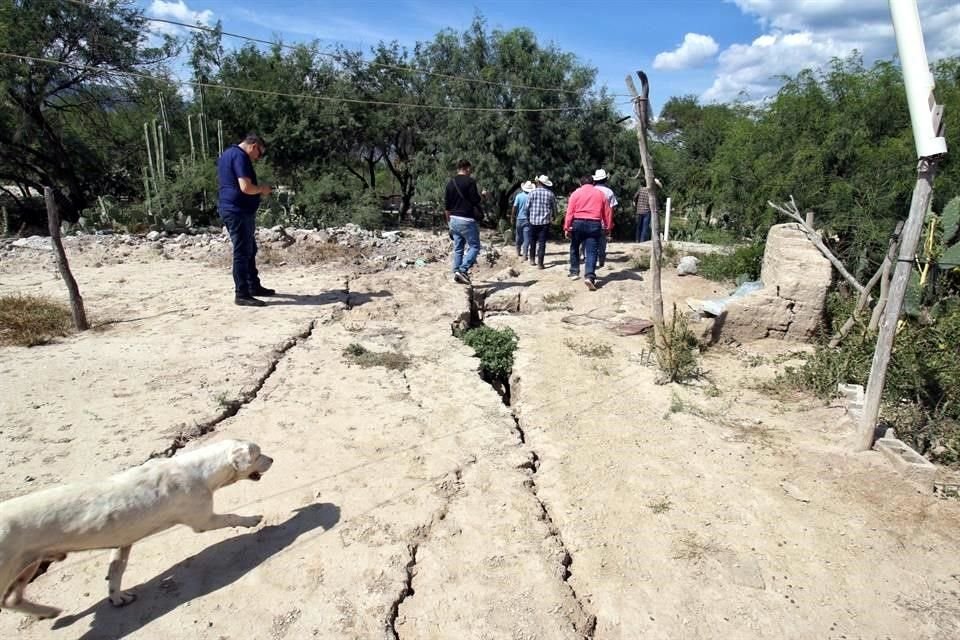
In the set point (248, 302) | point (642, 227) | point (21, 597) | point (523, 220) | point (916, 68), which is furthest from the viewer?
point (642, 227)

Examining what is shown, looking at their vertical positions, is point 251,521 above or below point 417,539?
above

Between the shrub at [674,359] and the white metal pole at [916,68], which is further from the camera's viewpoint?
the shrub at [674,359]

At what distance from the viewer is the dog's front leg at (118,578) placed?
2.42 meters

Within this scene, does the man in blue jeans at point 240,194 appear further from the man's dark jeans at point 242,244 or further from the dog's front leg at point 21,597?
the dog's front leg at point 21,597

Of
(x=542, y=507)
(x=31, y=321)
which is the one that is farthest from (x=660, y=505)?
(x=31, y=321)

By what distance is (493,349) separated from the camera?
5.73 m

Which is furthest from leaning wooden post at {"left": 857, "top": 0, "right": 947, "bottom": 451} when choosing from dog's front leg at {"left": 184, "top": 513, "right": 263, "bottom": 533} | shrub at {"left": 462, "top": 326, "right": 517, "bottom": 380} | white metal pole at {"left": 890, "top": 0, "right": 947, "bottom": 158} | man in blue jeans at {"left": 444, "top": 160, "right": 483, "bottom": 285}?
man in blue jeans at {"left": 444, "top": 160, "right": 483, "bottom": 285}

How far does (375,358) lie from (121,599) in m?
3.01

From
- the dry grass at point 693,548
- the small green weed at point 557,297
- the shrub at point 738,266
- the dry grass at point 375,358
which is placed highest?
the shrub at point 738,266

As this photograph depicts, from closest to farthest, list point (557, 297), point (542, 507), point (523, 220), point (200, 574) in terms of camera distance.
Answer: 1. point (200, 574)
2. point (542, 507)
3. point (557, 297)
4. point (523, 220)

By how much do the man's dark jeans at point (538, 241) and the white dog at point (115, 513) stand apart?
22.9 ft

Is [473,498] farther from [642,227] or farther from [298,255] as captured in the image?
[642,227]

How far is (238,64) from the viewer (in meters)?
16.4

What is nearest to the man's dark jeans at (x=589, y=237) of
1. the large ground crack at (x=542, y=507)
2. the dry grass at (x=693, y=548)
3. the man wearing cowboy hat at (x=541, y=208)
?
the man wearing cowboy hat at (x=541, y=208)
